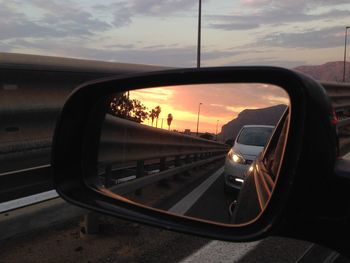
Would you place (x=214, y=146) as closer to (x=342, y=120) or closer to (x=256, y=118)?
(x=256, y=118)

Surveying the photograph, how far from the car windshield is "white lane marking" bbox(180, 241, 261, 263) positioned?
8.90 feet

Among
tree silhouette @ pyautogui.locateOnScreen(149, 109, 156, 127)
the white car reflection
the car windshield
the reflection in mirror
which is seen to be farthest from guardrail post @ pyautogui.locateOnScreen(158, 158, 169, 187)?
the car windshield

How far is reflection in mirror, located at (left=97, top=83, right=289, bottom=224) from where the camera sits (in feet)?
6.25

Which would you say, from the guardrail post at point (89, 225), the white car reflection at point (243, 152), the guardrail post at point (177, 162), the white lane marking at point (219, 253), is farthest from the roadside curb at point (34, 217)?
the white car reflection at point (243, 152)

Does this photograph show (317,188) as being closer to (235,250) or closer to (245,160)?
(245,160)

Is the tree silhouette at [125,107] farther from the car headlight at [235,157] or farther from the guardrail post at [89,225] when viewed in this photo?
the guardrail post at [89,225]

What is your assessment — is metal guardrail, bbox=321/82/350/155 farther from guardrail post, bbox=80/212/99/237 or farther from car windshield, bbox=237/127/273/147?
guardrail post, bbox=80/212/99/237

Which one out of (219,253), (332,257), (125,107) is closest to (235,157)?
(332,257)

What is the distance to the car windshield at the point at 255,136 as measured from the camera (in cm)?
204

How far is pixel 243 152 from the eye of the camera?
2.32 meters

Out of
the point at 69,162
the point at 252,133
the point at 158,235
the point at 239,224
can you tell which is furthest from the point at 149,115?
the point at 158,235

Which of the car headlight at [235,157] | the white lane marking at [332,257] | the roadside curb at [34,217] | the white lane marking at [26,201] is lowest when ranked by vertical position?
the roadside curb at [34,217]

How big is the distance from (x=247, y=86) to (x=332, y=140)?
482 mm

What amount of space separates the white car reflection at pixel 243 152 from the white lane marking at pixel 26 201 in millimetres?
2139
